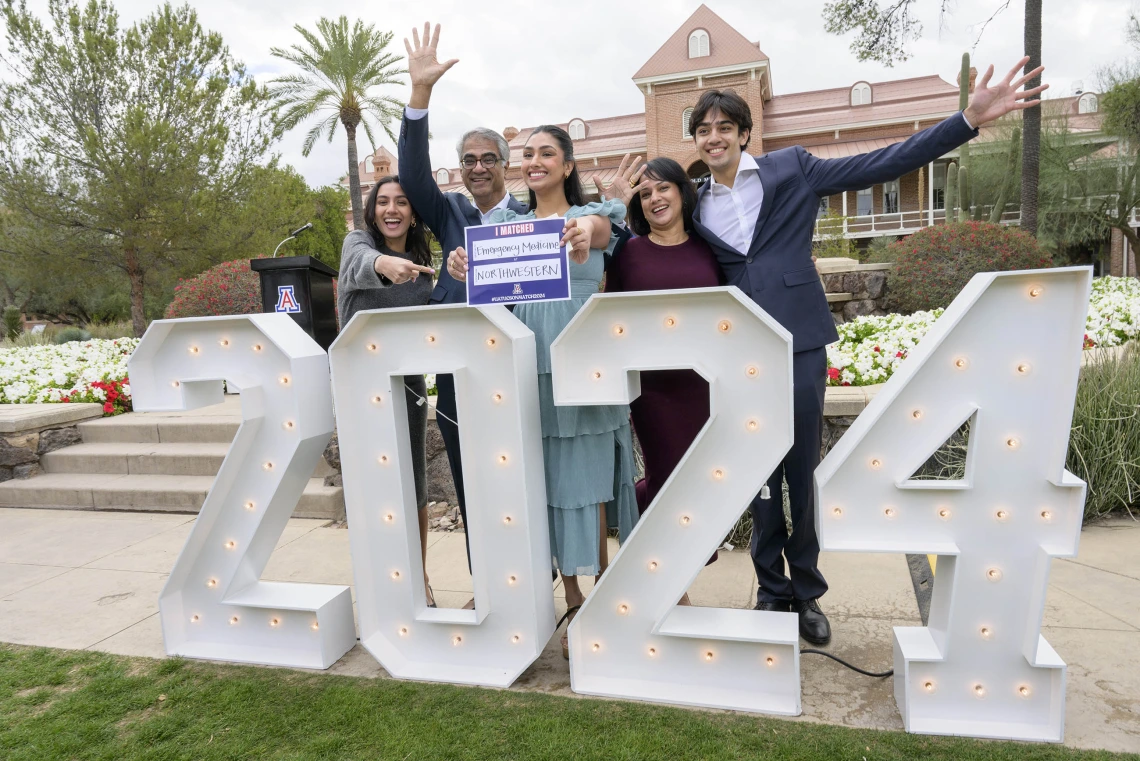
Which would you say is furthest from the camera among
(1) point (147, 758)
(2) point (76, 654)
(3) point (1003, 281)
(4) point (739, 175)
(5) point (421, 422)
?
(5) point (421, 422)

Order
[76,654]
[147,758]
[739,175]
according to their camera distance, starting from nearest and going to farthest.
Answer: [147,758]
[739,175]
[76,654]

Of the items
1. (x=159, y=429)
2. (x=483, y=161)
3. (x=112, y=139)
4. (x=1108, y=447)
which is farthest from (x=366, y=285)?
(x=112, y=139)

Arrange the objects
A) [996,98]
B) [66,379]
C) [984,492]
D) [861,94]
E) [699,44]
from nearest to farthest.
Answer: [984,492] < [996,98] < [66,379] < [699,44] < [861,94]

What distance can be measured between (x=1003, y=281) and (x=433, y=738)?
7.01 feet

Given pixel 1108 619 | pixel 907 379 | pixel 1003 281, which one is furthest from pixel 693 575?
pixel 1108 619

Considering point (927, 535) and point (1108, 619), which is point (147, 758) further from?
point (1108, 619)

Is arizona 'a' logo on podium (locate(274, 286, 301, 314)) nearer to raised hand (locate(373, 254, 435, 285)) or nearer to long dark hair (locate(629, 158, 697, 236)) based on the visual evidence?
raised hand (locate(373, 254, 435, 285))

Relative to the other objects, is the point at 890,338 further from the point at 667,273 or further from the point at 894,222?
the point at 894,222

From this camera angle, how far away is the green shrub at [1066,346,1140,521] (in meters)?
3.79

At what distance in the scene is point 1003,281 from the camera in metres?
2.06

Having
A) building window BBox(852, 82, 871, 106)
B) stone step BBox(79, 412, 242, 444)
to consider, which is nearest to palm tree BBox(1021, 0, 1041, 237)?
stone step BBox(79, 412, 242, 444)

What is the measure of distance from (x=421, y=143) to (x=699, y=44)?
2550cm

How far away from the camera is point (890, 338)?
563 centimetres

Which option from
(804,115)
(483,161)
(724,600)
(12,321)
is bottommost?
(724,600)
